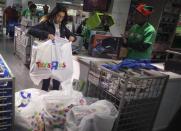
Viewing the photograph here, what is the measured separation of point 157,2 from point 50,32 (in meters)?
3.92

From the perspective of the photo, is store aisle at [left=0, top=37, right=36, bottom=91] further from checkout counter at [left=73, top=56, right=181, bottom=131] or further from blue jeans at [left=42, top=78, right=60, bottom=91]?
checkout counter at [left=73, top=56, right=181, bottom=131]

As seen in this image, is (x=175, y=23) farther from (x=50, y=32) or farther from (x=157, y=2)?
(x=50, y=32)

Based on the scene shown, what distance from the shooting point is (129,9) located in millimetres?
5137

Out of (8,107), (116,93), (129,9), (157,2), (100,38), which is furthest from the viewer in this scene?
(157,2)

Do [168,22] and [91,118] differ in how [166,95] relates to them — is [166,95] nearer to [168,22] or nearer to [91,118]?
[91,118]

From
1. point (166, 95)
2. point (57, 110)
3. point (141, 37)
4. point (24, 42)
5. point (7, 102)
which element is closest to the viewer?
point (7, 102)

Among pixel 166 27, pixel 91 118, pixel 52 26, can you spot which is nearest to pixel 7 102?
pixel 91 118

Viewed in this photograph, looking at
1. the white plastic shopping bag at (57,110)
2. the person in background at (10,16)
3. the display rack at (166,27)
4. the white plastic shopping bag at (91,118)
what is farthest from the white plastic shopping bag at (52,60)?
the person in background at (10,16)

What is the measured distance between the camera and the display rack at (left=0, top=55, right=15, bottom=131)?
1452 millimetres

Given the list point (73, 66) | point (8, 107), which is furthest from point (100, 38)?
point (8, 107)

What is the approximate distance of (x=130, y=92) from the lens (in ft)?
6.12

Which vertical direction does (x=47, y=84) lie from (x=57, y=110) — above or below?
below

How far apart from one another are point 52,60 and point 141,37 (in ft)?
4.10

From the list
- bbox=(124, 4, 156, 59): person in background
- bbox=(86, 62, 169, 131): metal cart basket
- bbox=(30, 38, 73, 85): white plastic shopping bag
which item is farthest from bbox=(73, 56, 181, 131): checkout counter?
bbox=(124, 4, 156, 59): person in background
